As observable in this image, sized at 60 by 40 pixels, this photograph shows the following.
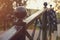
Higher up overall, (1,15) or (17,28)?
(17,28)

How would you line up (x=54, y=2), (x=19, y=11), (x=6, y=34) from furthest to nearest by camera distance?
1. (x=54, y=2)
2. (x=19, y=11)
3. (x=6, y=34)

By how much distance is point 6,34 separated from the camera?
1056 millimetres

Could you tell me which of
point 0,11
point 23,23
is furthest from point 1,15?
point 23,23

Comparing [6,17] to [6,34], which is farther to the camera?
[6,17]

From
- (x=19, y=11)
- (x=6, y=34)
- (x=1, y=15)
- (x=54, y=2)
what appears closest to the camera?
(x=6, y=34)

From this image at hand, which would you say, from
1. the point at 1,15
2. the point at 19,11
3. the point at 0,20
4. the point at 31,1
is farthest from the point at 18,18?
the point at 31,1

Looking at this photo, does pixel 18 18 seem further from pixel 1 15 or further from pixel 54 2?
pixel 54 2

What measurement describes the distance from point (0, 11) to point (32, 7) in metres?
2.33

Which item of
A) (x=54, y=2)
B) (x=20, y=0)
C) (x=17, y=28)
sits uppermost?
(x=17, y=28)

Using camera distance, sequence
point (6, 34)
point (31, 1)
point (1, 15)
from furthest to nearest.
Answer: point (31, 1) < point (1, 15) < point (6, 34)

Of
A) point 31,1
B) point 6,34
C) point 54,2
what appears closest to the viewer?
point 6,34

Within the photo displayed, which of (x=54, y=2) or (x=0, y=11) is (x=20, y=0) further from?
(x=54, y=2)

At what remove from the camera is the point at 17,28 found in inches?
47.5

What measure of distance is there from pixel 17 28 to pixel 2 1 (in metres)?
6.47
